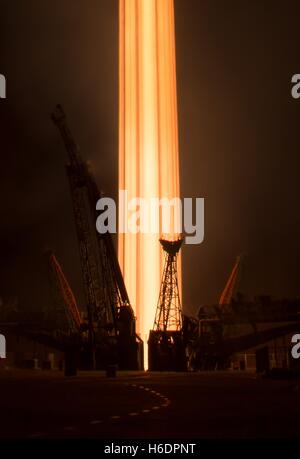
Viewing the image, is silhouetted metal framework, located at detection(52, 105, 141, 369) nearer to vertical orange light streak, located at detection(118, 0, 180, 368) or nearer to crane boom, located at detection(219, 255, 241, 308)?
vertical orange light streak, located at detection(118, 0, 180, 368)

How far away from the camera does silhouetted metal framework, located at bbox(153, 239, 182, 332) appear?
256 ft

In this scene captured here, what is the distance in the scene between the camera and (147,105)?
7850 centimetres

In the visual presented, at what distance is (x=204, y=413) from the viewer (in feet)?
59.5

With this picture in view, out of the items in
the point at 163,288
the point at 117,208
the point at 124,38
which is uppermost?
the point at 124,38

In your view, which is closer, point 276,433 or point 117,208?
point 276,433

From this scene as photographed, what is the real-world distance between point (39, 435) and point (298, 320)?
7297 centimetres

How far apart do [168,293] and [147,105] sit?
2406cm

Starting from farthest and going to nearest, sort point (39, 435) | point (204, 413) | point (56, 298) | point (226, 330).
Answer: point (56, 298) → point (226, 330) → point (204, 413) → point (39, 435)

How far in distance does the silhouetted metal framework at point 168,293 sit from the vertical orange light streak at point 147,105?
8.33ft

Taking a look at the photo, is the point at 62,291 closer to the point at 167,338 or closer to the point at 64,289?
the point at 64,289

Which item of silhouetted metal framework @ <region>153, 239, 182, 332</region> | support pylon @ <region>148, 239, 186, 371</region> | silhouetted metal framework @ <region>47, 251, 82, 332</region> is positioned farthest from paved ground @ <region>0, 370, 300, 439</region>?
silhouetted metal framework @ <region>47, 251, 82, 332</region>

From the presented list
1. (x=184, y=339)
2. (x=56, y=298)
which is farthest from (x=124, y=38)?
(x=56, y=298)
